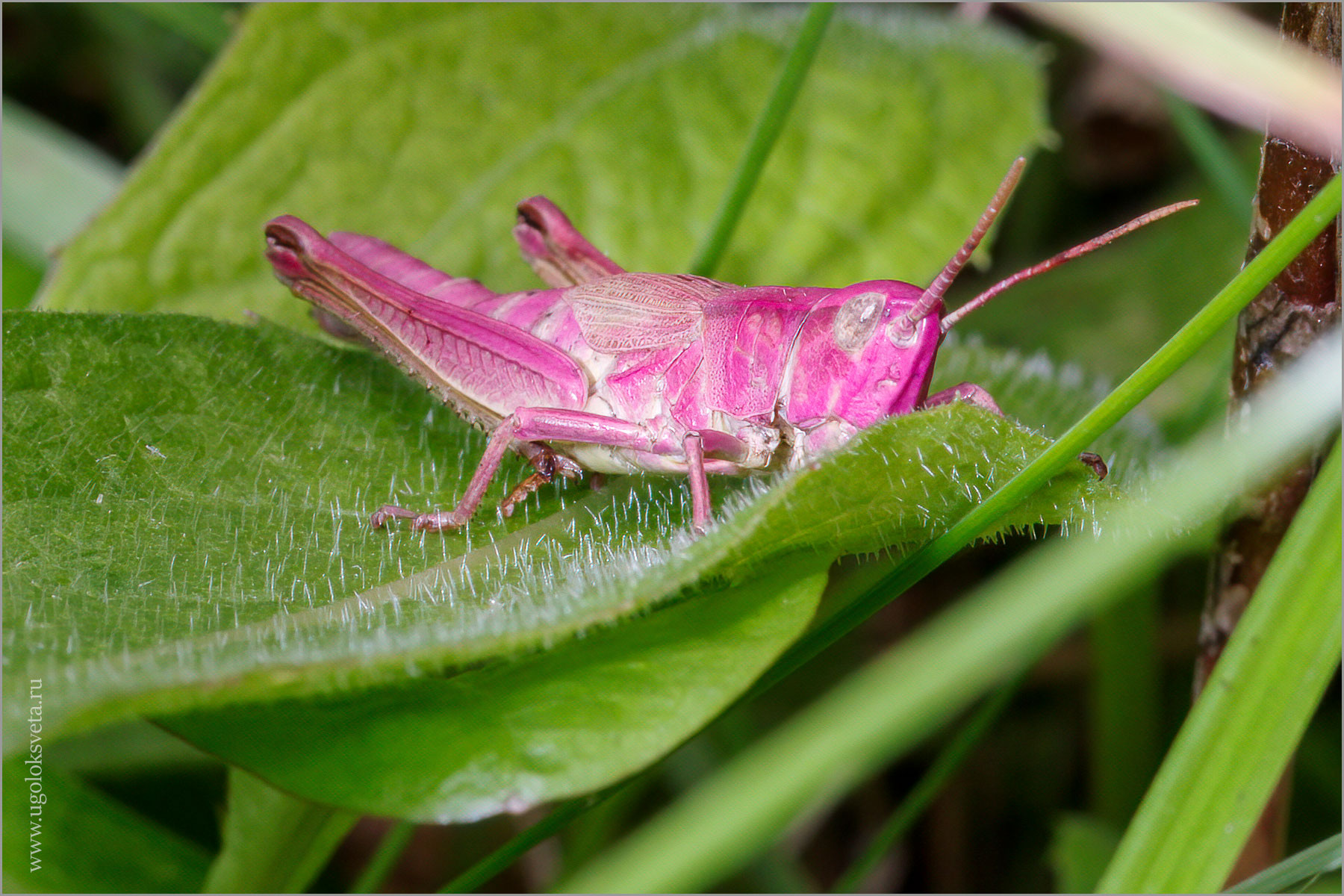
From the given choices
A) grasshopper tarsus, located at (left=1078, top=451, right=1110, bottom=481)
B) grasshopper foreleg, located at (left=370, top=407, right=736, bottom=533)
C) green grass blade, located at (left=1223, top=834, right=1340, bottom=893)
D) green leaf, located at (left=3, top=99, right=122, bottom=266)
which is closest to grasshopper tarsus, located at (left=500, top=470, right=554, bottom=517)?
grasshopper foreleg, located at (left=370, top=407, right=736, bottom=533)

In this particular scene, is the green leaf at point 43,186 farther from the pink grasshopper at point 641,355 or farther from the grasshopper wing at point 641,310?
the grasshopper wing at point 641,310

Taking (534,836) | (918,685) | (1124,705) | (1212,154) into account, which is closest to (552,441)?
(534,836)

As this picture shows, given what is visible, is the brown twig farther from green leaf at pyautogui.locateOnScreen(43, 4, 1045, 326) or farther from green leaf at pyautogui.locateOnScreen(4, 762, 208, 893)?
green leaf at pyautogui.locateOnScreen(4, 762, 208, 893)

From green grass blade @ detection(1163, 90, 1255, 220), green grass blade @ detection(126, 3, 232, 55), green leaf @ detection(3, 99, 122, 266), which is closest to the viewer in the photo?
green grass blade @ detection(1163, 90, 1255, 220)

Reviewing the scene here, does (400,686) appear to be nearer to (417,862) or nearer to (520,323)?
(520,323)

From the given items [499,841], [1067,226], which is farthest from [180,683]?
[1067,226]

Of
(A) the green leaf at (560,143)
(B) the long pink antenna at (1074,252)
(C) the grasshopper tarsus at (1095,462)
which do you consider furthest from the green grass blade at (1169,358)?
(A) the green leaf at (560,143)

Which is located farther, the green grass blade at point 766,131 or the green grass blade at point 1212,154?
the green grass blade at point 1212,154
